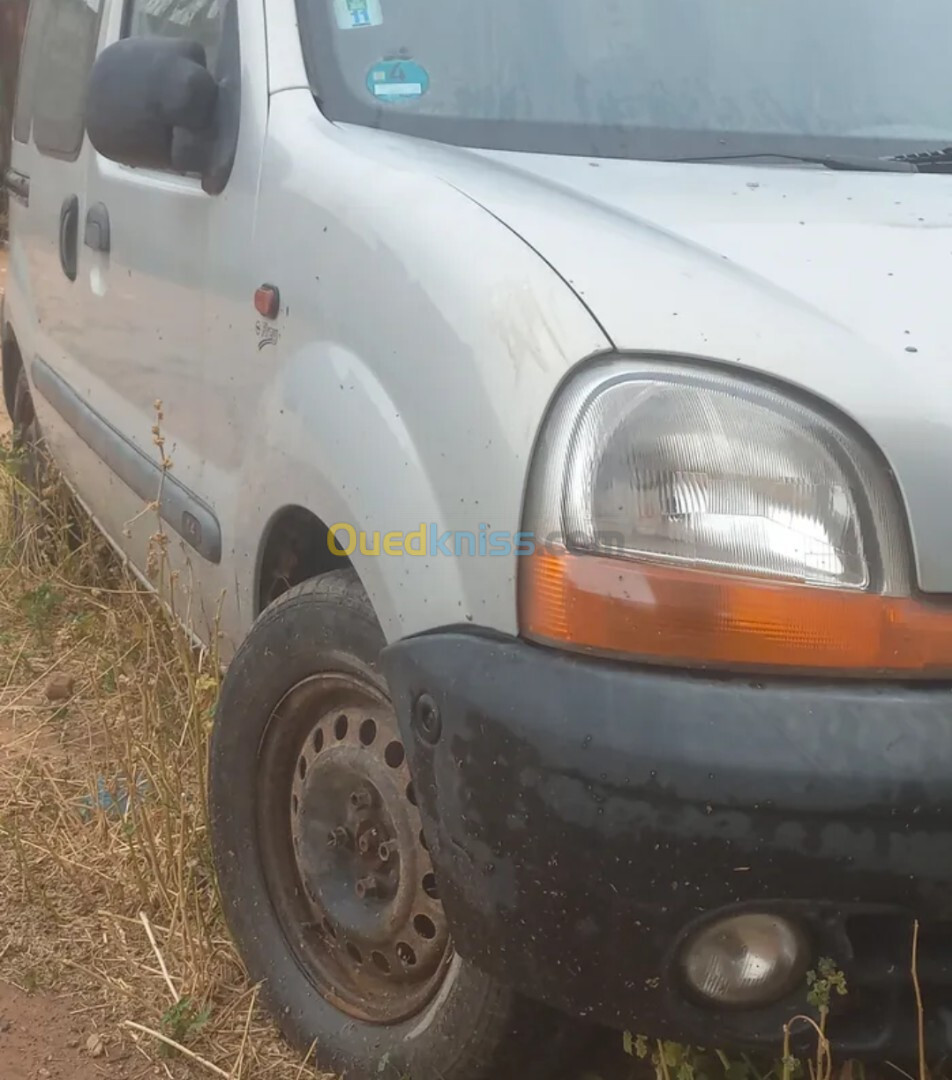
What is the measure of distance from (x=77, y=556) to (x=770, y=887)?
3.15m

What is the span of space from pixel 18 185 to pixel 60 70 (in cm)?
42

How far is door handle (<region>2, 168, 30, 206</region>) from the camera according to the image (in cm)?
371

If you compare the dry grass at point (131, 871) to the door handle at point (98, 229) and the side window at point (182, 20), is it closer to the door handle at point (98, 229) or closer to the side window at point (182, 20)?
the door handle at point (98, 229)

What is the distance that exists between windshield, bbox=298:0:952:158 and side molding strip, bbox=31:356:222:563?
0.77 metres

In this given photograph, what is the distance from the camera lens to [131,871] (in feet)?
7.85

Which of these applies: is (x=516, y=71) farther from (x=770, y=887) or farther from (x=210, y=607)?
(x=770, y=887)

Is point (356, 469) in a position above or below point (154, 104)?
below

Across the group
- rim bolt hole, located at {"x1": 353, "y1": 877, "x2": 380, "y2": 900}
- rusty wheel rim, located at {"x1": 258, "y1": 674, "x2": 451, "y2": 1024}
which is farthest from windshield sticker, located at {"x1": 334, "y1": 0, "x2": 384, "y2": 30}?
rim bolt hole, located at {"x1": 353, "y1": 877, "x2": 380, "y2": 900}

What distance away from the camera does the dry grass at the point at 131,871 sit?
6.76 ft

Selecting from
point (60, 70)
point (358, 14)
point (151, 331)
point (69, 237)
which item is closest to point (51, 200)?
point (69, 237)

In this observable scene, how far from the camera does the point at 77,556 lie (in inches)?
158

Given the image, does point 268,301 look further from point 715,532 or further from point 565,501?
point 715,532

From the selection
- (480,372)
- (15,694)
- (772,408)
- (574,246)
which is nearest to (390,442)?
(480,372)

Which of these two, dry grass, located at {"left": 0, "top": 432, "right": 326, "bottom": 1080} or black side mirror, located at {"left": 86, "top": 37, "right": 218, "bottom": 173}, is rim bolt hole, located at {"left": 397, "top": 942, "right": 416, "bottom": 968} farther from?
black side mirror, located at {"left": 86, "top": 37, "right": 218, "bottom": 173}
